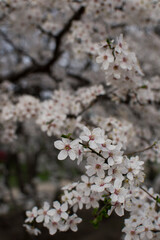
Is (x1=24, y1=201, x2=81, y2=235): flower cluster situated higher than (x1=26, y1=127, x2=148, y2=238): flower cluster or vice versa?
(x1=26, y1=127, x2=148, y2=238): flower cluster

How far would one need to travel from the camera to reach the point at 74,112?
10.9 feet

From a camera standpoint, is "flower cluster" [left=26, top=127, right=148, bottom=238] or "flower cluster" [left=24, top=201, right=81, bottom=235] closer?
"flower cluster" [left=26, top=127, right=148, bottom=238]

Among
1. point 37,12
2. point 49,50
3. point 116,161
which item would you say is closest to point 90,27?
point 37,12

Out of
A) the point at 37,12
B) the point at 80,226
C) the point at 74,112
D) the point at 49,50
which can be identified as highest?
the point at 49,50

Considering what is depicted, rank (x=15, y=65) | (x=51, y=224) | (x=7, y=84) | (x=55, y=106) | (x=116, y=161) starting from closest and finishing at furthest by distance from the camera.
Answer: (x=116, y=161), (x=51, y=224), (x=55, y=106), (x=7, y=84), (x=15, y=65)

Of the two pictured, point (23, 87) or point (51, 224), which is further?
point (23, 87)

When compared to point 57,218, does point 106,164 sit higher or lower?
higher

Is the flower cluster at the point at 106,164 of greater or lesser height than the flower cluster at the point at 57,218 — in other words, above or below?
above

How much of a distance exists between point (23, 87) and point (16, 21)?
244cm

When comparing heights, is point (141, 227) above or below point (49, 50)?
below

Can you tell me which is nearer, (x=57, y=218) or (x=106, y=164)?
(x=106, y=164)

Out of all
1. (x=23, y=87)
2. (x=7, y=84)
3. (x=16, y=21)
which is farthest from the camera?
(x=23, y=87)

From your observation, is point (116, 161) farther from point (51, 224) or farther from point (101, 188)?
point (51, 224)

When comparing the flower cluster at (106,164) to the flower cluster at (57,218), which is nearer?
the flower cluster at (106,164)
